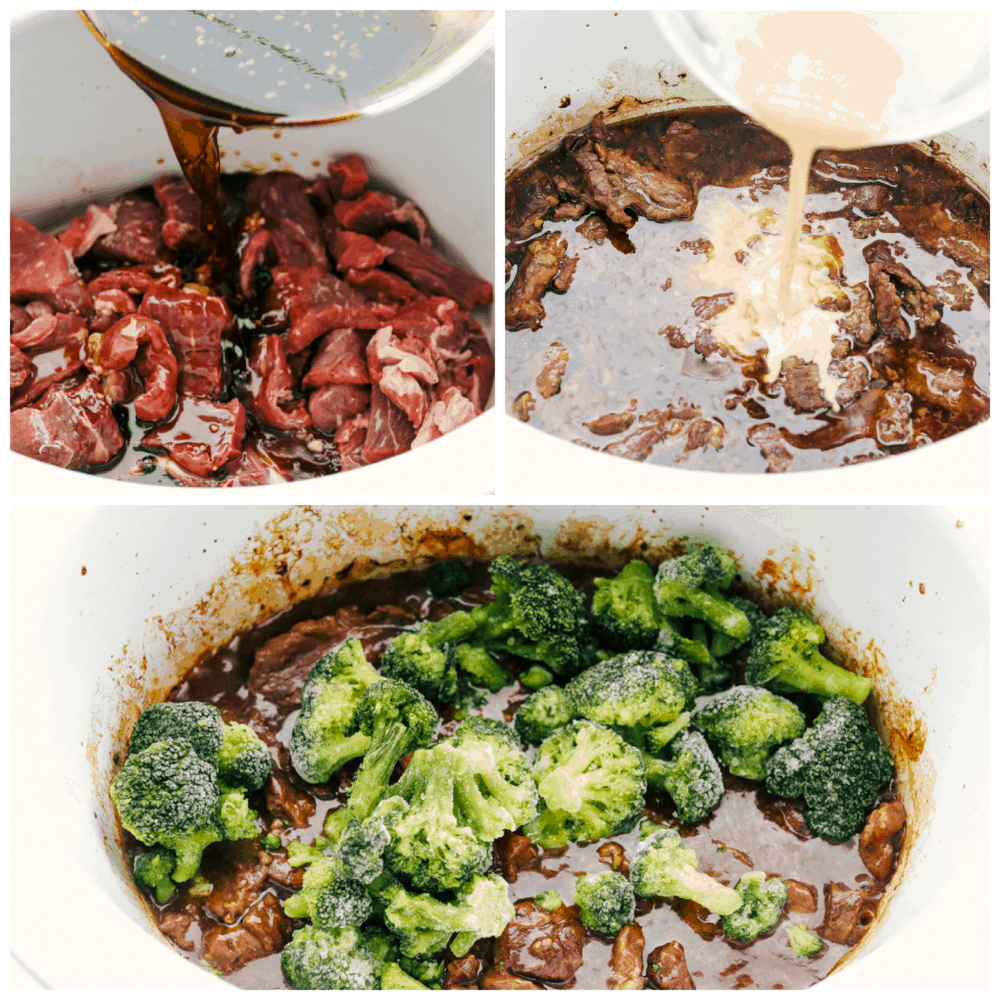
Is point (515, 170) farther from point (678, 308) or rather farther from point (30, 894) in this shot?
point (30, 894)

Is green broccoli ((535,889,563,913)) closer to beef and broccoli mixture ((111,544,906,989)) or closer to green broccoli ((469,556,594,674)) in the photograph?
beef and broccoli mixture ((111,544,906,989))

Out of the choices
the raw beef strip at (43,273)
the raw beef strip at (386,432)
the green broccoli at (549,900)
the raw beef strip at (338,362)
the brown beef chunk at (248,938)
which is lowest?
the brown beef chunk at (248,938)

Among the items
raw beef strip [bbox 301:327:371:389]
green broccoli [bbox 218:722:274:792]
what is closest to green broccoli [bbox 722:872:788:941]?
green broccoli [bbox 218:722:274:792]

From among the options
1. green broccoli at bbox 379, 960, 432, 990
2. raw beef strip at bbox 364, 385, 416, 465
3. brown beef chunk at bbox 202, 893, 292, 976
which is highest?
raw beef strip at bbox 364, 385, 416, 465

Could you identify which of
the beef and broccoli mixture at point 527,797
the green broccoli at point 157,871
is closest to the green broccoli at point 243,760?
the beef and broccoli mixture at point 527,797

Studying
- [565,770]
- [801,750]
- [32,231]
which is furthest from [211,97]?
[801,750]

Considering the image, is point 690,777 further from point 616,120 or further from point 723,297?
point 616,120

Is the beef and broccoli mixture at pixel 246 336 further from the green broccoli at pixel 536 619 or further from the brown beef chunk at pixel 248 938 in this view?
the brown beef chunk at pixel 248 938
